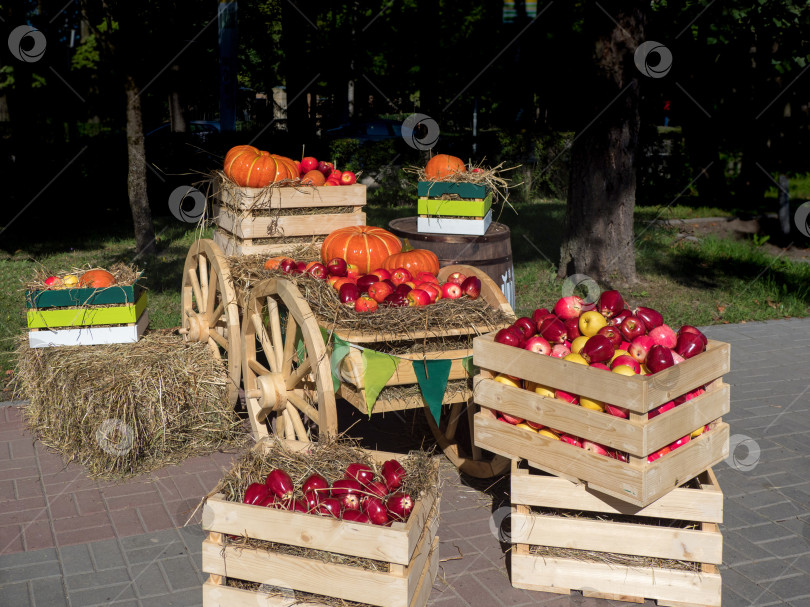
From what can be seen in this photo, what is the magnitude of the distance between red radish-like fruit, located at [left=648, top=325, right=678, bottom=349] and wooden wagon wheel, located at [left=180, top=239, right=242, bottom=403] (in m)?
2.38

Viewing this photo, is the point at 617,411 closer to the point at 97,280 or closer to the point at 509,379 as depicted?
the point at 509,379

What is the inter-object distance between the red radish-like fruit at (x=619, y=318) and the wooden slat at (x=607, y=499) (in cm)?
72

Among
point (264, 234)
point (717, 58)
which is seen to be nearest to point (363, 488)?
point (264, 234)

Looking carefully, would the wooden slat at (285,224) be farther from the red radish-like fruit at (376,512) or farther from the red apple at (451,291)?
the red radish-like fruit at (376,512)

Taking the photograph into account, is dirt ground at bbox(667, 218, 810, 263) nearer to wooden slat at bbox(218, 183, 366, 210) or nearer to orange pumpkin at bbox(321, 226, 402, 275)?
wooden slat at bbox(218, 183, 366, 210)

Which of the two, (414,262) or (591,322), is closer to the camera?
(591,322)

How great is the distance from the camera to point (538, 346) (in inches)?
131

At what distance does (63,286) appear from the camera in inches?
191

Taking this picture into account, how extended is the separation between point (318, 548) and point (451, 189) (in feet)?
9.27

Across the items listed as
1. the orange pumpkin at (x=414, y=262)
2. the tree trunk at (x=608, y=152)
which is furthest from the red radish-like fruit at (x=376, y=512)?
the tree trunk at (x=608, y=152)

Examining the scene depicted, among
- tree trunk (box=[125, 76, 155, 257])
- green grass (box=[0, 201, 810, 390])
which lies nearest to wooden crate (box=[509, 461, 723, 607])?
green grass (box=[0, 201, 810, 390])

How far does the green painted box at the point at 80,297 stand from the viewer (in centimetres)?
462

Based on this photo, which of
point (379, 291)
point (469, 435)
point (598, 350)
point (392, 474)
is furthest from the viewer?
point (469, 435)

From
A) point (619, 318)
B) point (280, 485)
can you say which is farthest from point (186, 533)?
point (619, 318)
